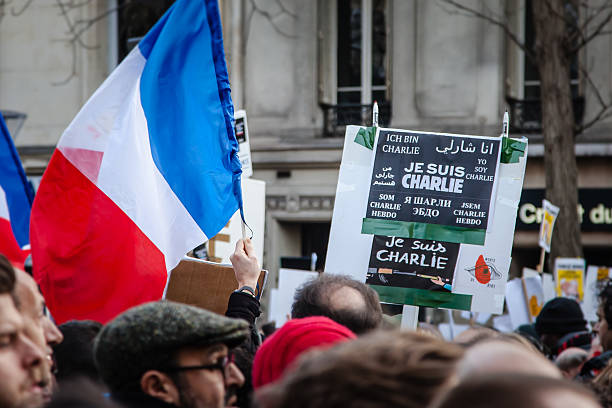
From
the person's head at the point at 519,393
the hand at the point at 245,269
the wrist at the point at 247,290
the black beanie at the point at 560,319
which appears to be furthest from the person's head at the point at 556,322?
the person's head at the point at 519,393

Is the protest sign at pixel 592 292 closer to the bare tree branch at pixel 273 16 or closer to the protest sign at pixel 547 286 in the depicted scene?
the protest sign at pixel 547 286

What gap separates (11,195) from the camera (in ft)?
18.1

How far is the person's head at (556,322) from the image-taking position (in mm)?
6258

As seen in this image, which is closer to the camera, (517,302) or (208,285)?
(208,285)

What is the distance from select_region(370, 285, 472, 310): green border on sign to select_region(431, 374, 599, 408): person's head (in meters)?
3.26

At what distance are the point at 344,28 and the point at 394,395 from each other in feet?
40.8

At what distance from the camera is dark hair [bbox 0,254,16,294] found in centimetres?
228

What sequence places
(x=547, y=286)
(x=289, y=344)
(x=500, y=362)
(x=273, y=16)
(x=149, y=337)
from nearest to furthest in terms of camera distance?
(x=500, y=362) → (x=149, y=337) → (x=289, y=344) → (x=547, y=286) → (x=273, y=16)

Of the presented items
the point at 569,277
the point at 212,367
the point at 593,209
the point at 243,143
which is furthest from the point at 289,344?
the point at 593,209

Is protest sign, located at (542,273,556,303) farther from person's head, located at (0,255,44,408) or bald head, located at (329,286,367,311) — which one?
person's head, located at (0,255,44,408)

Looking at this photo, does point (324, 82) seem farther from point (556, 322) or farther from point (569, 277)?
point (556, 322)

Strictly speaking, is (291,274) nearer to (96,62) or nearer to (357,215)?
(357,215)

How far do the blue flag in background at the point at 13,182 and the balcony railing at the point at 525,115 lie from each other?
874cm

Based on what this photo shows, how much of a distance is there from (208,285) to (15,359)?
252 cm
